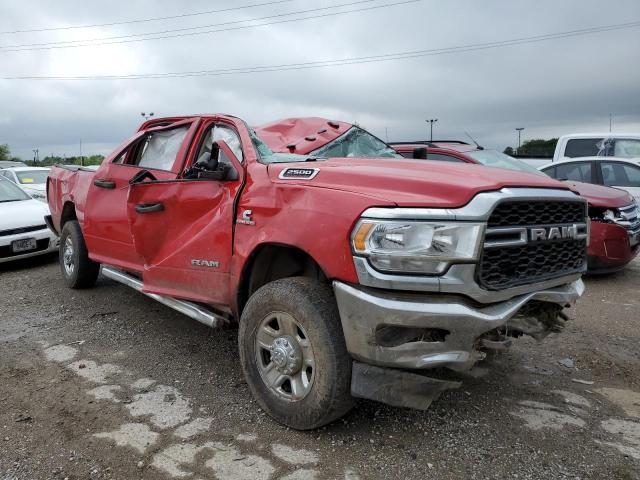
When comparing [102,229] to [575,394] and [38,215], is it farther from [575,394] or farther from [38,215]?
[575,394]

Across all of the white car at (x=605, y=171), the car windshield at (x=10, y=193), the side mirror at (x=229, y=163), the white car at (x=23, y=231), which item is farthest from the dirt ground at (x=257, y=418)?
the car windshield at (x=10, y=193)

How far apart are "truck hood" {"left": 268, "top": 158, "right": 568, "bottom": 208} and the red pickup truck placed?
0.03 feet

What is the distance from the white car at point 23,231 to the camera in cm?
730

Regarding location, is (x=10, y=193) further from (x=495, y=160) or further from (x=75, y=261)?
(x=495, y=160)

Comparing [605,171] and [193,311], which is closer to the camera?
[193,311]

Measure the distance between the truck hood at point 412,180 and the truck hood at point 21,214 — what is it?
19.0 ft

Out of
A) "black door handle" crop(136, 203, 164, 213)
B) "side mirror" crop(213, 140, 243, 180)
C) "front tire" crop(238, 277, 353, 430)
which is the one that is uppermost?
"side mirror" crop(213, 140, 243, 180)

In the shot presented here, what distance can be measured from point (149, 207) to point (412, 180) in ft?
7.24

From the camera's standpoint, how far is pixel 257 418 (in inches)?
125

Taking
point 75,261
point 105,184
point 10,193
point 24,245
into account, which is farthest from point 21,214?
point 105,184

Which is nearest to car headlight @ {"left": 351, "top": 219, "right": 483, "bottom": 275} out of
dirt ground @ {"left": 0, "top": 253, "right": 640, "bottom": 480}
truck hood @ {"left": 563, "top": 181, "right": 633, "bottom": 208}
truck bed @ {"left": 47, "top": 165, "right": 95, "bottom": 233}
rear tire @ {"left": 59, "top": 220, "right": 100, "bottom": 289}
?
dirt ground @ {"left": 0, "top": 253, "right": 640, "bottom": 480}

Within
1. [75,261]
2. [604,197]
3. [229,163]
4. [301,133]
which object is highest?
[301,133]

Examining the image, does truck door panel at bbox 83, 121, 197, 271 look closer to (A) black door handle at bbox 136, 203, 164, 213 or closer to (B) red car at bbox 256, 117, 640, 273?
(A) black door handle at bbox 136, 203, 164, 213

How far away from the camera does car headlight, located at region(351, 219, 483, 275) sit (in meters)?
2.46
